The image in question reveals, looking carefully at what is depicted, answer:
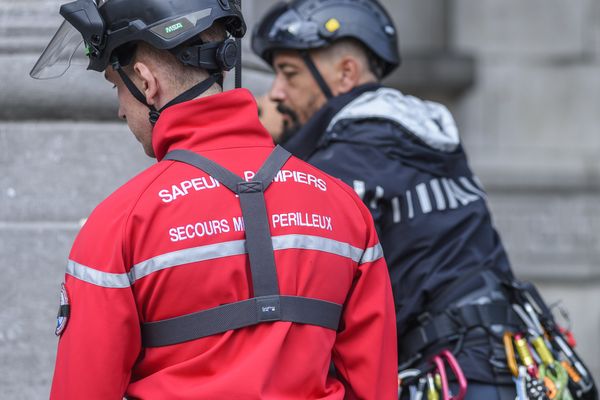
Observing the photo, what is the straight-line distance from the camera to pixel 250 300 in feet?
7.39

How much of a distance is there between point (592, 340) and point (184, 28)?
5.73m

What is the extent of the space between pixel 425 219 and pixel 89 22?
1.41 m

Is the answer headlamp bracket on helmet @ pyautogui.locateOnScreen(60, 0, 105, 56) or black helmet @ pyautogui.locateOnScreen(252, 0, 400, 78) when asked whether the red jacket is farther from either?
black helmet @ pyautogui.locateOnScreen(252, 0, 400, 78)

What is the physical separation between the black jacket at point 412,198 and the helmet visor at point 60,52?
100 centimetres

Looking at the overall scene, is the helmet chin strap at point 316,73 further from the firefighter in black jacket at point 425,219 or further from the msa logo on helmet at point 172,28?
the msa logo on helmet at point 172,28

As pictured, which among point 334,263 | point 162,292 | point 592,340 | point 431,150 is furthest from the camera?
point 592,340

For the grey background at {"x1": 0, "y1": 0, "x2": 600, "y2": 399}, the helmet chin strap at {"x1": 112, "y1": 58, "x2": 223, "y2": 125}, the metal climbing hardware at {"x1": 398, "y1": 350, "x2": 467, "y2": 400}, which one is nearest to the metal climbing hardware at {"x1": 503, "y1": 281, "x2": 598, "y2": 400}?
the metal climbing hardware at {"x1": 398, "y1": 350, "x2": 467, "y2": 400}

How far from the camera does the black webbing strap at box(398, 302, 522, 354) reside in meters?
3.35

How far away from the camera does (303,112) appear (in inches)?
155

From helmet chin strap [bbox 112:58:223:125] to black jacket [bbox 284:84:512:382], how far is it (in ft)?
3.22

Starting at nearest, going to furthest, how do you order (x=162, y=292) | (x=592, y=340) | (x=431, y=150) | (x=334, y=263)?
(x=162, y=292), (x=334, y=263), (x=431, y=150), (x=592, y=340)

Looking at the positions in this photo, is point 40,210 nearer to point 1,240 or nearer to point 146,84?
point 1,240

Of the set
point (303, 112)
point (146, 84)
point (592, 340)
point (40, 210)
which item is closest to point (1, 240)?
point (40, 210)

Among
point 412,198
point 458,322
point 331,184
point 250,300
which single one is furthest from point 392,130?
point 250,300
